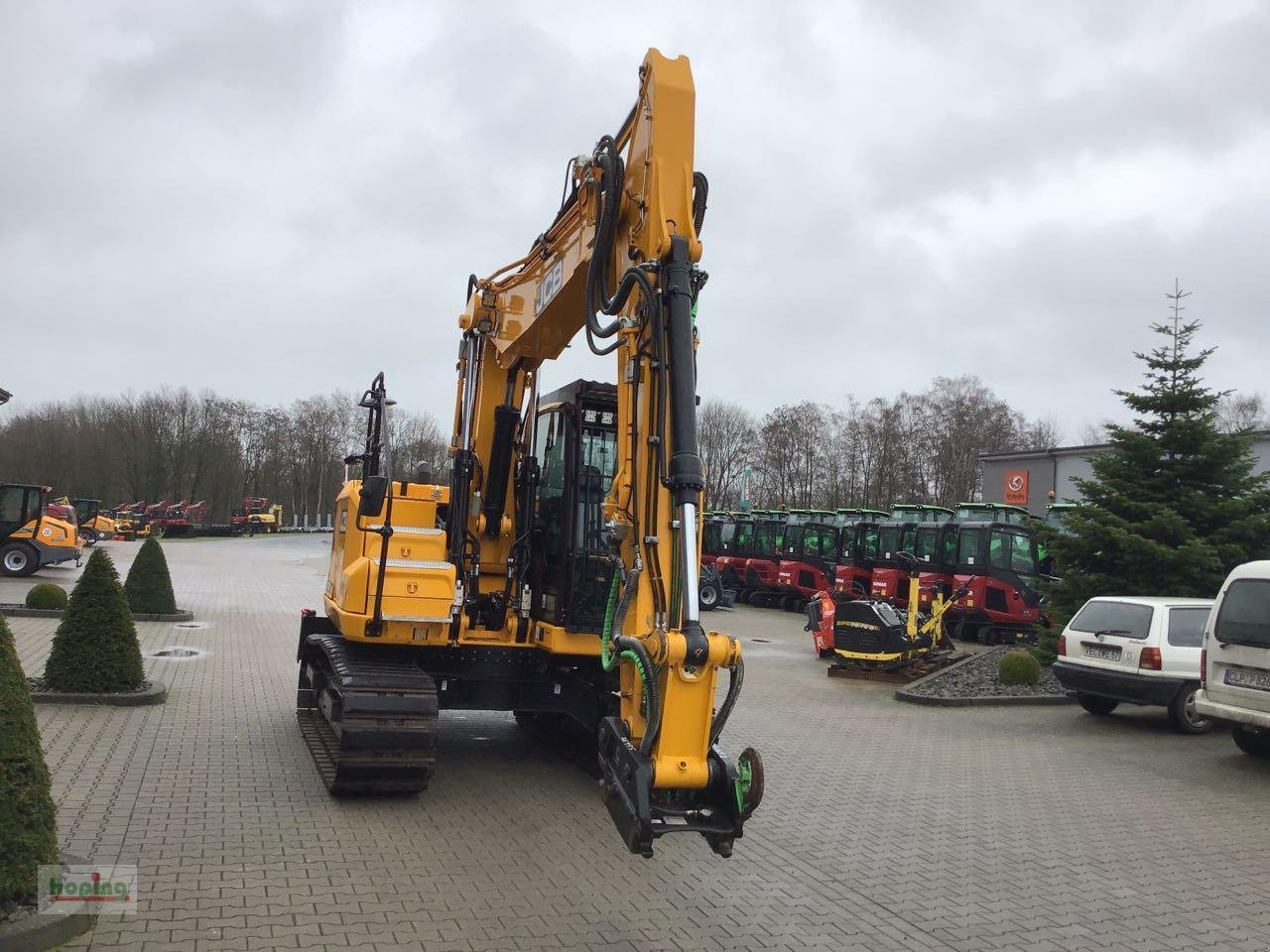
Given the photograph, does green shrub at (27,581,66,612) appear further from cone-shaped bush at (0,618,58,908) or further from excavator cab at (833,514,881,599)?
excavator cab at (833,514,881,599)

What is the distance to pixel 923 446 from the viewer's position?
6494cm

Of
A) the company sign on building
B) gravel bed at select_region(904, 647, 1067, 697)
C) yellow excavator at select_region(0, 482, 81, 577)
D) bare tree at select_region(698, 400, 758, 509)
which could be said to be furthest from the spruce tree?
bare tree at select_region(698, 400, 758, 509)

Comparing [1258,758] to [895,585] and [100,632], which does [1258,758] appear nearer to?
[100,632]

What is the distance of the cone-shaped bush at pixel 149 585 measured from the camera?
58.2 feet

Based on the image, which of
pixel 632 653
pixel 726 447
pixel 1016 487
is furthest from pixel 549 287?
pixel 726 447

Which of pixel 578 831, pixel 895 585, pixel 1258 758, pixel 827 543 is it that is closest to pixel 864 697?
pixel 1258 758

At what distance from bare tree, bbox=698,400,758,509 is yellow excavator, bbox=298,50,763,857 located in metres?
59.6

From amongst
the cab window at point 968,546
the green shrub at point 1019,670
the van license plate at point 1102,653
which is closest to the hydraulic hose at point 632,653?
the van license plate at point 1102,653

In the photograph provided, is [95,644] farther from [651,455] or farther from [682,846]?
[651,455]

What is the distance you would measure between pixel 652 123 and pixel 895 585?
2041cm

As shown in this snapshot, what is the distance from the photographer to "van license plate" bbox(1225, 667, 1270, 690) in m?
9.01

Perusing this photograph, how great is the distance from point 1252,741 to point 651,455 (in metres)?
8.11

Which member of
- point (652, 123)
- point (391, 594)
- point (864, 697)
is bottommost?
point (864, 697)

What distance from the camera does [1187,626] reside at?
36.7 ft
